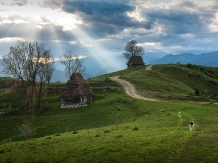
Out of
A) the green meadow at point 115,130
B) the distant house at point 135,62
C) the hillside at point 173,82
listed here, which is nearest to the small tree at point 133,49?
the distant house at point 135,62

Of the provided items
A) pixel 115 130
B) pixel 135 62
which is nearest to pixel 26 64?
pixel 115 130

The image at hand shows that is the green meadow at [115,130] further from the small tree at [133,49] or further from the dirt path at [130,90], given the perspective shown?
the small tree at [133,49]

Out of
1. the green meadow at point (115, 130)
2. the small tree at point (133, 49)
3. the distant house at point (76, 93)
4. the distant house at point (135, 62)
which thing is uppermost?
the small tree at point (133, 49)

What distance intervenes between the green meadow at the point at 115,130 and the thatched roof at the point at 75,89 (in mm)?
3385

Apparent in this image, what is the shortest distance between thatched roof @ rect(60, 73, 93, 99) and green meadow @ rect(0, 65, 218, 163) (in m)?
3.38

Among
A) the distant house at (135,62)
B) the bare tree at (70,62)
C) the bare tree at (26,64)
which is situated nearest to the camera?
the bare tree at (26,64)

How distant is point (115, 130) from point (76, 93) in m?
26.9

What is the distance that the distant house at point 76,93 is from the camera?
178ft

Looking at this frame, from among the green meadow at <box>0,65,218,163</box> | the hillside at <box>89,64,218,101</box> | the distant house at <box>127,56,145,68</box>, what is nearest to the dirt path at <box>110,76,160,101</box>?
the hillside at <box>89,64,218,101</box>

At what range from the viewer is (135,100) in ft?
166

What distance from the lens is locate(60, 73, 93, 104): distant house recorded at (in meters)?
54.2

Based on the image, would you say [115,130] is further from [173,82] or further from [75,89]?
[173,82]

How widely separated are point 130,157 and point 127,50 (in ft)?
402

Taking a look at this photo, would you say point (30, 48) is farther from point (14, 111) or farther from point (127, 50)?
point (127, 50)
